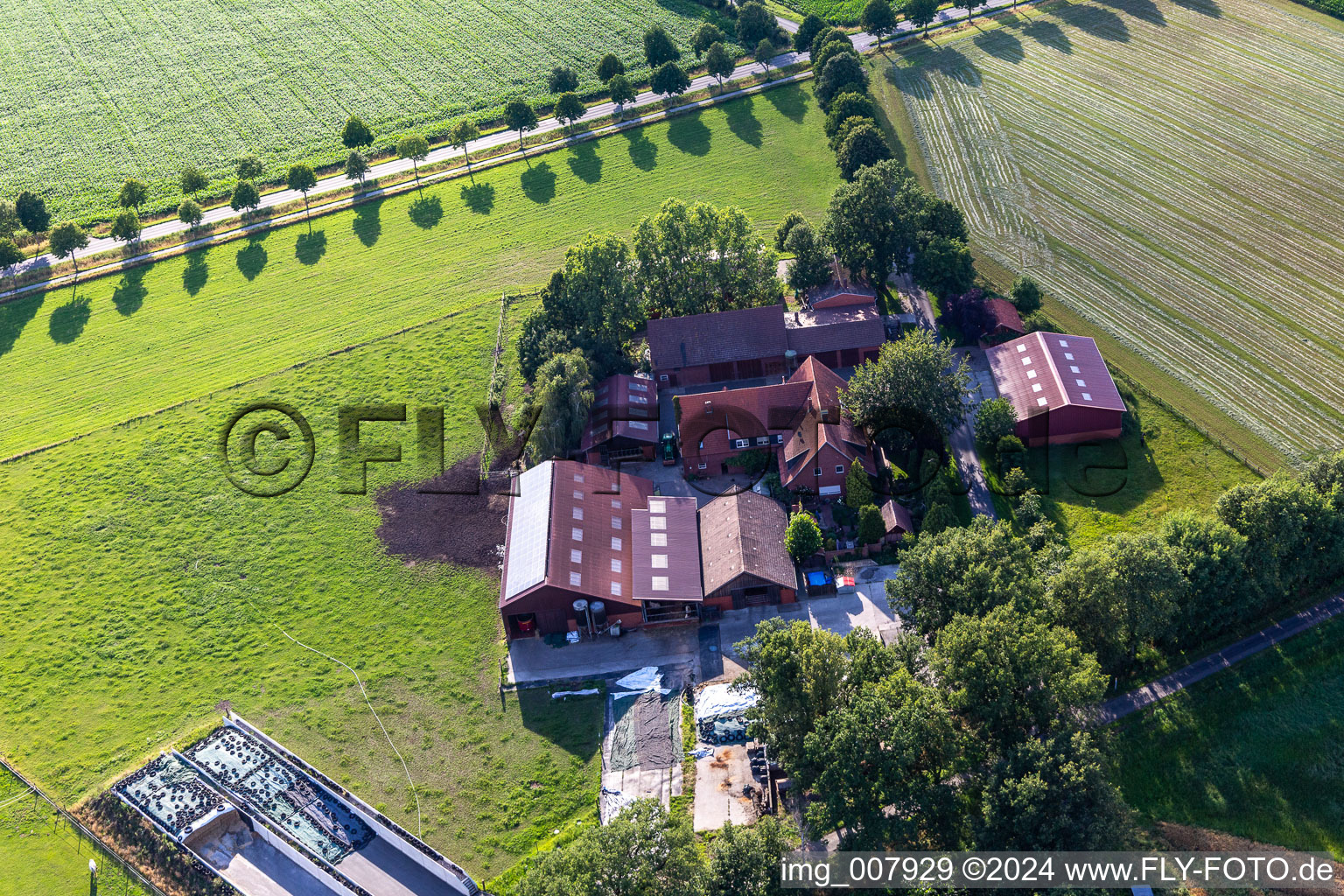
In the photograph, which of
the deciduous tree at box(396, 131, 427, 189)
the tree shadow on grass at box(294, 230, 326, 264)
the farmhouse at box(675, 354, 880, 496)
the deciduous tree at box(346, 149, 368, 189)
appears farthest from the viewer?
the deciduous tree at box(396, 131, 427, 189)

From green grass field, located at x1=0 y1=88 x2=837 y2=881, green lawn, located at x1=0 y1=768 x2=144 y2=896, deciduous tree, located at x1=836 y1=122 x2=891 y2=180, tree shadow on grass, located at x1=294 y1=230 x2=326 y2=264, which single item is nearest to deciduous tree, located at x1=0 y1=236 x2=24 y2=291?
green grass field, located at x1=0 y1=88 x2=837 y2=881

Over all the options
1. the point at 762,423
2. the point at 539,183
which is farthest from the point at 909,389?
the point at 539,183

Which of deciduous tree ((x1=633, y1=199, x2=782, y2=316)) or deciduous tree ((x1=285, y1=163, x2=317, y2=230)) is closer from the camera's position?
deciduous tree ((x1=633, y1=199, x2=782, y2=316))

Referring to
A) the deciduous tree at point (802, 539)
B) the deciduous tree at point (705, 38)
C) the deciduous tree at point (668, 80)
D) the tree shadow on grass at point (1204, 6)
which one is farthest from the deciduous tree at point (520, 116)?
the tree shadow on grass at point (1204, 6)

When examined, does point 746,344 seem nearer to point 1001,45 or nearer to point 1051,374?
point 1051,374

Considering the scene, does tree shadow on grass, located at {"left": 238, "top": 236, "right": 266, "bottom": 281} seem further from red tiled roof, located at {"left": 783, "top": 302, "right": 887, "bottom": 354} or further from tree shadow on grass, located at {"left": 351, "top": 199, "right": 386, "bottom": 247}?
red tiled roof, located at {"left": 783, "top": 302, "right": 887, "bottom": 354}

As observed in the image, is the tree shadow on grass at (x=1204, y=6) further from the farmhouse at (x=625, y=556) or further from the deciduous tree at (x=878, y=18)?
the farmhouse at (x=625, y=556)
